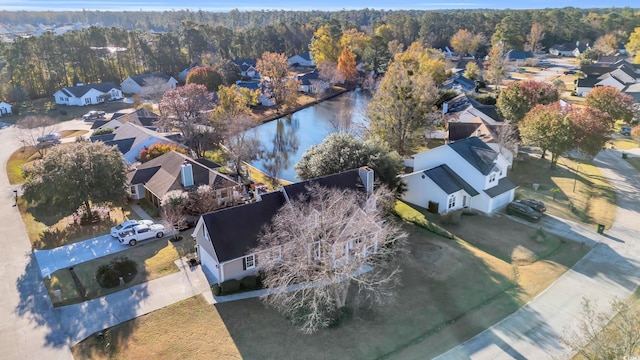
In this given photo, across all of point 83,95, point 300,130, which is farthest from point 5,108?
point 300,130

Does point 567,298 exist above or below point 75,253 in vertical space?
below

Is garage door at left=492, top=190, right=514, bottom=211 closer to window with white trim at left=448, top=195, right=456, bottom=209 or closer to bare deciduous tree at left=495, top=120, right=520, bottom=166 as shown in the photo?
window with white trim at left=448, top=195, right=456, bottom=209

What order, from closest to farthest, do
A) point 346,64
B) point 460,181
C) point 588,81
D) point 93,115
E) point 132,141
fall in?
point 460,181 → point 132,141 → point 93,115 → point 588,81 → point 346,64

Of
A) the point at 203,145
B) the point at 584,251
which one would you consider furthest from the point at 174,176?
the point at 584,251

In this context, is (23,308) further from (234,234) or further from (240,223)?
(240,223)

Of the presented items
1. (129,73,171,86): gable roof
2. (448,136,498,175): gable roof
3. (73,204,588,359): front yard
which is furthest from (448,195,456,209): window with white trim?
(129,73,171,86): gable roof

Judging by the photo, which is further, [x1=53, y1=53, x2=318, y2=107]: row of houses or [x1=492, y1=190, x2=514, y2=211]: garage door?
[x1=53, y1=53, x2=318, y2=107]: row of houses
